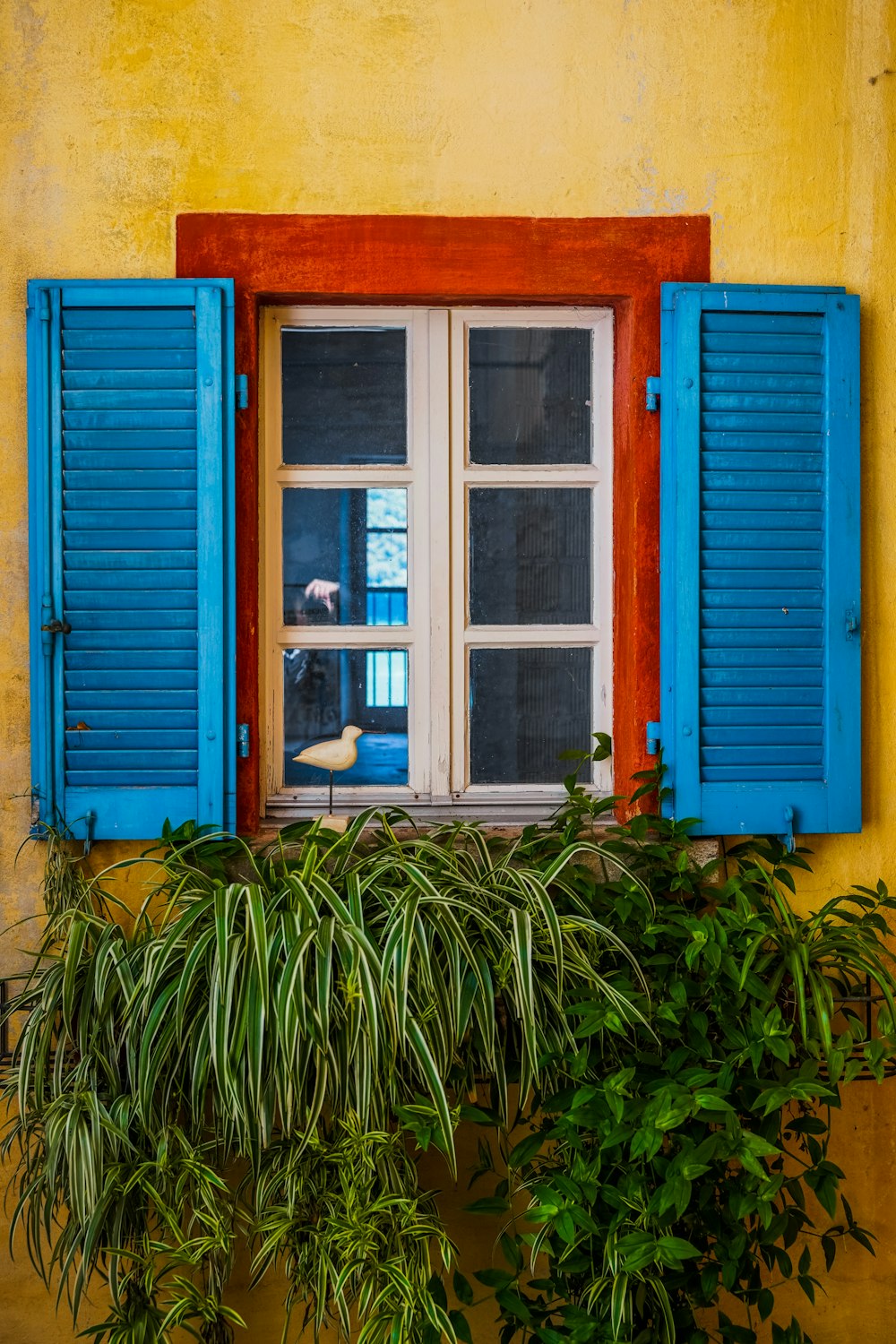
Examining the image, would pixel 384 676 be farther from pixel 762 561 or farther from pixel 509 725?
pixel 762 561

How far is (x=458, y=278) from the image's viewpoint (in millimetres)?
2719

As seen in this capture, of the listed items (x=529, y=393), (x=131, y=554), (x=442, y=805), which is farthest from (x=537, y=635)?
(x=131, y=554)

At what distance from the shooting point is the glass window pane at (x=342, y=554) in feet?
9.51

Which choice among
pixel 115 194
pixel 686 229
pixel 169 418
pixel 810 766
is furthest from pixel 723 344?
pixel 115 194

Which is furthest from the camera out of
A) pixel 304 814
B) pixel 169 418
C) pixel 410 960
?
pixel 304 814

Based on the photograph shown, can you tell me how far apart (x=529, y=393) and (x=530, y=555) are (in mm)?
414

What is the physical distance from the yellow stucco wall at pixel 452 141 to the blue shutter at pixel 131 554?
124 mm

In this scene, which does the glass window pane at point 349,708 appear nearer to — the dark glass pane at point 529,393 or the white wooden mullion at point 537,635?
the white wooden mullion at point 537,635

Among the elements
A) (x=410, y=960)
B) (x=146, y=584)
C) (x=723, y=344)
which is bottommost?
(x=410, y=960)

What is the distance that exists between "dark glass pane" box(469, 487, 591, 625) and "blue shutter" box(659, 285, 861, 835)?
0.27 meters

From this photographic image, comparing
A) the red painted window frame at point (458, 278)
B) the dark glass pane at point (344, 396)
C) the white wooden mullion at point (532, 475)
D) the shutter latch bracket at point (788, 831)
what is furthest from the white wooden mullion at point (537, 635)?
the shutter latch bracket at point (788, 831)

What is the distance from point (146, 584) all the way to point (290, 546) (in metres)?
0.41

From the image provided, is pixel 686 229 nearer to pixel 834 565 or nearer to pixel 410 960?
pixel 834 565

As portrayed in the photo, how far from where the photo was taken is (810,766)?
2.77m
